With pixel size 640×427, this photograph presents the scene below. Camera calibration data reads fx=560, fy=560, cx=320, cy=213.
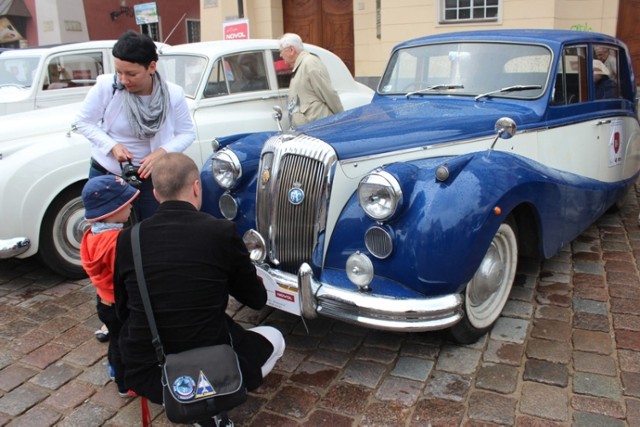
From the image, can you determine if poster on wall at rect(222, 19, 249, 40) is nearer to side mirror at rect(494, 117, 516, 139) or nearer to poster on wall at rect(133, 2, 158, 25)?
poster on wall at rect(133, 2, 158, 25)

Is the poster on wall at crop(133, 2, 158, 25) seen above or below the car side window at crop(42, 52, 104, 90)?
above

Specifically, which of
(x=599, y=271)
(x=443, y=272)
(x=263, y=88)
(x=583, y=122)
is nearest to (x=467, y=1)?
(x=263, y=88)

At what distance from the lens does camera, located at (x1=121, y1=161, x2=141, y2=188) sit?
3.23 meters

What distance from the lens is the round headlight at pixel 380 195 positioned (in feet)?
8.86

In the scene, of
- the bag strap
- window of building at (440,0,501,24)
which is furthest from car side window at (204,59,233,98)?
window of building at (440,0,501,24)

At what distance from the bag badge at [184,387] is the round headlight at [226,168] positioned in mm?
1485

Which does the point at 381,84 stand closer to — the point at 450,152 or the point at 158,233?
the point at 450,152

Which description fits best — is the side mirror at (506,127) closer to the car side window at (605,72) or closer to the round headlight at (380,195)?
the round headlight at (380,195)

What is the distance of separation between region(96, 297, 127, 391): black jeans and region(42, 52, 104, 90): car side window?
4191mm

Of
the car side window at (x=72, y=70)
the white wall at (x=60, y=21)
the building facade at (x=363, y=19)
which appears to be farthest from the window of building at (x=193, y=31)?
the car side window at (x=72, y=70)

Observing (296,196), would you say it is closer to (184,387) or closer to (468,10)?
(184,387)

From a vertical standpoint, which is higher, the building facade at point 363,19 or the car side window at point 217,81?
the building facade at point 363,19

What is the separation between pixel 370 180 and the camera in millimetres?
2766

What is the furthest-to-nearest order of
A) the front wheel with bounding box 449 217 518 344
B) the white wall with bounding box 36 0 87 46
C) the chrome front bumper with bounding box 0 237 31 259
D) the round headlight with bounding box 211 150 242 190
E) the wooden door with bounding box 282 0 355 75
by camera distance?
the white wall with bounding box 36 0 87 46 < the wooden door with bounding box 282 0 355 75 < the chrome front bumper with bounding box 0 237 31 259 < the round headlight with bounding box 211 150 242 190 < the front wheel with bounding box 449 217 518 344
